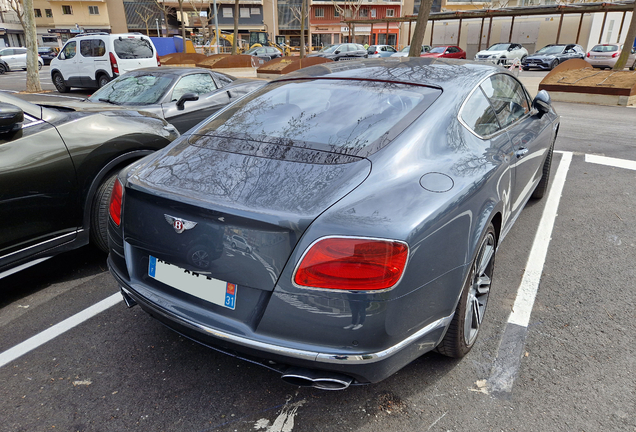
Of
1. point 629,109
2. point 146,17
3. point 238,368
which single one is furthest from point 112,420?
point 146,17

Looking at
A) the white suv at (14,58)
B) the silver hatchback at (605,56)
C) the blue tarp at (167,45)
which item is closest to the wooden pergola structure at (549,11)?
the silver hatchback at (605,56)

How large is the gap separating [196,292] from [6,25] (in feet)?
218

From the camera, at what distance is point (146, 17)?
189 feet

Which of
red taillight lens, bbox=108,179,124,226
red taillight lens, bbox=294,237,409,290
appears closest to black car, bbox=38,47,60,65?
red taillight lens, bbox=108,179,124,226

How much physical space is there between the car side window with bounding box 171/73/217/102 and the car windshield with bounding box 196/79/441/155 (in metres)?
4.17

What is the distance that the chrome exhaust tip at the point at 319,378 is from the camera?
1.81 meters

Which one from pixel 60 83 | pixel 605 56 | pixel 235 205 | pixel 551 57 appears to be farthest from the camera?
pixel 551 57

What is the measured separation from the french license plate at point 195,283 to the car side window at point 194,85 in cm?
503

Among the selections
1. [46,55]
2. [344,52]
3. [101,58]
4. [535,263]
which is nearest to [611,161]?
[535,263]

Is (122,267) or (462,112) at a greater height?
(462,112)

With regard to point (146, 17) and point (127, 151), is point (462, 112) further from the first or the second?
point (146, 17)

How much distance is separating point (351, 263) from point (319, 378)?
493 millimetres

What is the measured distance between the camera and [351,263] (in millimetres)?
1717

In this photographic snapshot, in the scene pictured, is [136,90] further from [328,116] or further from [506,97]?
[506,97]
